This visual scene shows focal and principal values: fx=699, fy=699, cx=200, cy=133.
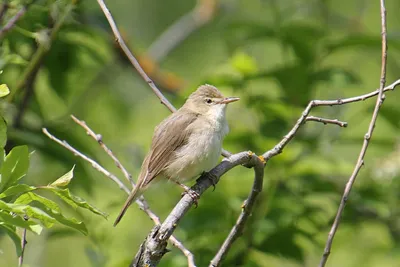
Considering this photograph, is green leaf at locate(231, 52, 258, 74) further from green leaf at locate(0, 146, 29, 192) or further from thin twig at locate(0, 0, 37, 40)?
green leaf at locate(0, 146, 29, 192)

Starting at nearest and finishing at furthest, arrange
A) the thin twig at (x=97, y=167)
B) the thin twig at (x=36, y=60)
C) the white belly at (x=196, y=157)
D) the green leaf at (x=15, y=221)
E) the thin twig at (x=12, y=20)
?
the green leaf at (x=15, y=221)
the thin twig at (x=12, y=20)
the thin twig at (x=97, y=167)
the thin twig at (x=36, y=60)
the white belly at (x=196, y=157)

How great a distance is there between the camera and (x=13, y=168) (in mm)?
2287

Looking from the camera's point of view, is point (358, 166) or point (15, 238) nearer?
point (15, 238)

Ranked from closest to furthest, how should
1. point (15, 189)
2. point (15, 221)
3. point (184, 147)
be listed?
1. point (15, 221)
2. point (15, 189)
3. point (184, 147)

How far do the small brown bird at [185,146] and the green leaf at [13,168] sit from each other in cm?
174

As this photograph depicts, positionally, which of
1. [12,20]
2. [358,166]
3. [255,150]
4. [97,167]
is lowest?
[97,167]

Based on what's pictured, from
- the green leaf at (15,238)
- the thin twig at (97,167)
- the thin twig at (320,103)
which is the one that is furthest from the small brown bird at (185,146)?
the green leaf at (15,238)

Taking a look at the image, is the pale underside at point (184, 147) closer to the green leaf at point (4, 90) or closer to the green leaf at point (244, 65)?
the green leaf at point (244, 65)

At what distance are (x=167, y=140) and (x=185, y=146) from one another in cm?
12

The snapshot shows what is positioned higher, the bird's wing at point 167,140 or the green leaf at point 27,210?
the bird's wing at point 167,140

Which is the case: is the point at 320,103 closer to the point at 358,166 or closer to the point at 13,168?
the point at 358,166

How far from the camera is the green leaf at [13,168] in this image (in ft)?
7.48

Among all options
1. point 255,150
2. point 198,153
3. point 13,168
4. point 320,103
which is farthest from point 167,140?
point 13,168

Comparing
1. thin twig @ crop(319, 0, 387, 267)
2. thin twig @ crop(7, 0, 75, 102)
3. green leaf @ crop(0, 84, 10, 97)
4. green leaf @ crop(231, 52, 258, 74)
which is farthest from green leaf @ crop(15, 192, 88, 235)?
green leaf @ crop(231, 52, 258, 74)
